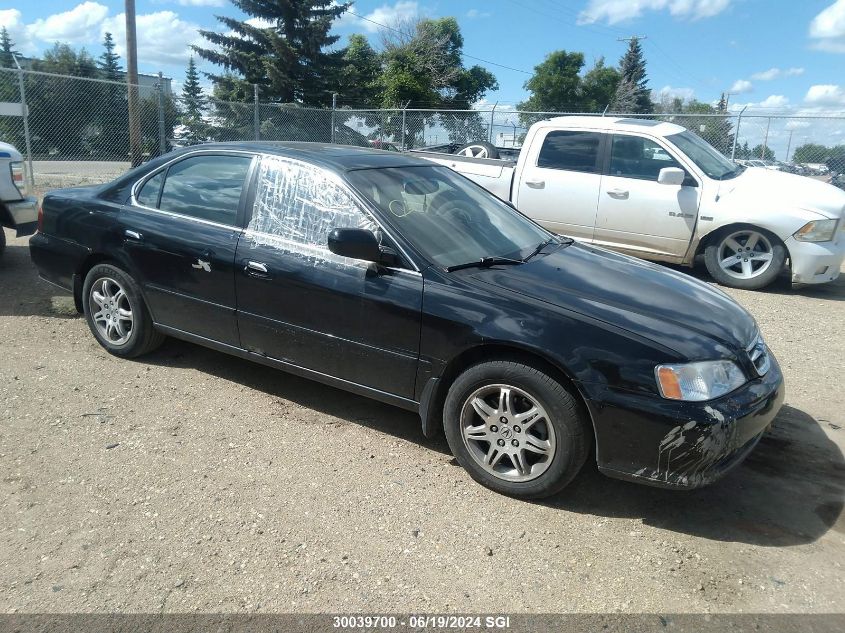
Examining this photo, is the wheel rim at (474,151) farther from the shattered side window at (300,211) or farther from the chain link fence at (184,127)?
the shattered side window at (300,211)

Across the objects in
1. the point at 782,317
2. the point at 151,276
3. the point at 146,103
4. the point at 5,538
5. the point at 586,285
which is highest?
the point at 146,103

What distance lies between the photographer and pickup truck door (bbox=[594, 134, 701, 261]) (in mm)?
7645

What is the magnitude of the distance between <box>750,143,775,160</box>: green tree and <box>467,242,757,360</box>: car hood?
12939 millimetres

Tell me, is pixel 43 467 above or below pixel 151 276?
below

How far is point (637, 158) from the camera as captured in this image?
7.93 meters

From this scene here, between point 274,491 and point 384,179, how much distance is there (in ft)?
6.36

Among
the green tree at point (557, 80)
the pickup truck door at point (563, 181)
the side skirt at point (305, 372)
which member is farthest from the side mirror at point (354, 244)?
the green tree at point (557, 80)

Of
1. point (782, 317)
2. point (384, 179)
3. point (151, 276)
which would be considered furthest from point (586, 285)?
point (782, 317)

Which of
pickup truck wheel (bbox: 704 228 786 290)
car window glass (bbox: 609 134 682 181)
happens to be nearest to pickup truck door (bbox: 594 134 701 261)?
car window glass (bbox: 609 134 682 181)

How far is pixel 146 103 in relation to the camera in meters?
16.8

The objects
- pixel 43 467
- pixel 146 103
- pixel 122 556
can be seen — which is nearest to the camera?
pixel 122 556

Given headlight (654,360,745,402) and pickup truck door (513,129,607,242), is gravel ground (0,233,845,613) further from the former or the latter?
pickup truck door (513,129,607,242)

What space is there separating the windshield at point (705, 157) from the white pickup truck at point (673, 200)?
2 cm

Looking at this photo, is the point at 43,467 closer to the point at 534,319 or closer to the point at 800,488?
the point at 534,319
